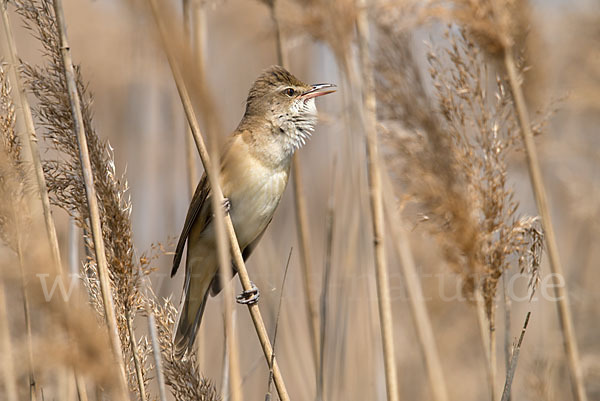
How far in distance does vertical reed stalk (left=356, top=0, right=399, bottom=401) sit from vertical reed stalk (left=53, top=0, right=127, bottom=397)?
0.81 m

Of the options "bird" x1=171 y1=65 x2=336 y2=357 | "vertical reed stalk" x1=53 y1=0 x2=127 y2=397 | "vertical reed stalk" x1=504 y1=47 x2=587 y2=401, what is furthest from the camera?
"bird" x1=171 y1=65 x2=336 y2=357

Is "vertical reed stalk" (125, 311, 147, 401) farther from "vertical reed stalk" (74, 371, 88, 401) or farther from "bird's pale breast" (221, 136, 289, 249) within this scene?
"bird's pale breast" (221, 136, 289, 249)

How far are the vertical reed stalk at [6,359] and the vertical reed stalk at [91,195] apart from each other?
573mm

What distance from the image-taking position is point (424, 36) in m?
2.54

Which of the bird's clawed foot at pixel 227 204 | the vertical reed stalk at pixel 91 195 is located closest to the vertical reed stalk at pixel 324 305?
the bird's clawed foot at pixel 227 204

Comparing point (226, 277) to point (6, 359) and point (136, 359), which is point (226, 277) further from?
point (6, 359)

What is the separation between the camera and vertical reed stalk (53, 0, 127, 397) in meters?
1.62

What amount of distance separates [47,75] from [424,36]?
1464 mm

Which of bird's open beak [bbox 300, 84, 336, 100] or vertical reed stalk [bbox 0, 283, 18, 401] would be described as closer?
vertical reed stalk [bbox 0, 283, 18, 401]

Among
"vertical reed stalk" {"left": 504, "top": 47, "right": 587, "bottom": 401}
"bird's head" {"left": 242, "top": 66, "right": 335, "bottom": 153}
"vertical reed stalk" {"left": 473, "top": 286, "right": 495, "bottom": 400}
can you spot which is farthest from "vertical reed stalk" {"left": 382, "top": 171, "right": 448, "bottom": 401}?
"bird's head" {"left": 242, "top": 66, "right": 335, "bottom": 153}

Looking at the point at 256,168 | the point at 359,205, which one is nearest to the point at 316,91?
the point at 256,168

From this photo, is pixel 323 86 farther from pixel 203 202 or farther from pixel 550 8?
pixel 550 8

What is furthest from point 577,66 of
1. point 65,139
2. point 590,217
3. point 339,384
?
point 65,139

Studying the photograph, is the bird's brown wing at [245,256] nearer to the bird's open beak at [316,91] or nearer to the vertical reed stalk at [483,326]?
the bird's open beak at [316,91]
